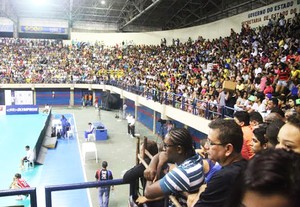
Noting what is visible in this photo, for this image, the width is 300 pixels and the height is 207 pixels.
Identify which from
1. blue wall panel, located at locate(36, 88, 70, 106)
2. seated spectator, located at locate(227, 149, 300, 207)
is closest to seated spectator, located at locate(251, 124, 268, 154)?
seated spectator, located at locate(227, 149, 300, 207)

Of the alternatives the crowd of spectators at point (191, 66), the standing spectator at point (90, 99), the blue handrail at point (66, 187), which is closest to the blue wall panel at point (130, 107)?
the crowd of spectators at point (191, 66)

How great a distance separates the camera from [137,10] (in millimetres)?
32906

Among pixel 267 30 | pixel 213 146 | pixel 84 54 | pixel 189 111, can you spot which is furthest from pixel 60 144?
pixel 84 54

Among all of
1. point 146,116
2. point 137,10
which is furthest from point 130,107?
point 137,10

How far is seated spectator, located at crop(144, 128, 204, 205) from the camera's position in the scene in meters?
2.20

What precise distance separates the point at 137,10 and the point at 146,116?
14300 millimetres

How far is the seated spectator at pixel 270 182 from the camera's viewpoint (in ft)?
3.09

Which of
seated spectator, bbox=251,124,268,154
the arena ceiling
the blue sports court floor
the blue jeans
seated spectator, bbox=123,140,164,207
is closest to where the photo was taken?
seated spectator, bbox=123,140,164,207

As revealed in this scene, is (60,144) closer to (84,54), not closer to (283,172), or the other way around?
(283,172)

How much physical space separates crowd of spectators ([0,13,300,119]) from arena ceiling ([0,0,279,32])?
12.5ft

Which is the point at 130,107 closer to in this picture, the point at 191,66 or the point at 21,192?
the point at 191,66

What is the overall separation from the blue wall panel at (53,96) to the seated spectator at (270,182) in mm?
36226

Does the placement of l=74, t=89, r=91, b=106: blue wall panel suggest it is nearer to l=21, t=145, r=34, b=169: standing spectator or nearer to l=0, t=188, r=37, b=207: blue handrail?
l=21, t=145, r=34, b=169: standing spectator

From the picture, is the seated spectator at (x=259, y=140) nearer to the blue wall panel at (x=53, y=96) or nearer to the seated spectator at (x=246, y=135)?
the seated spectator at (x=246, y=135)
